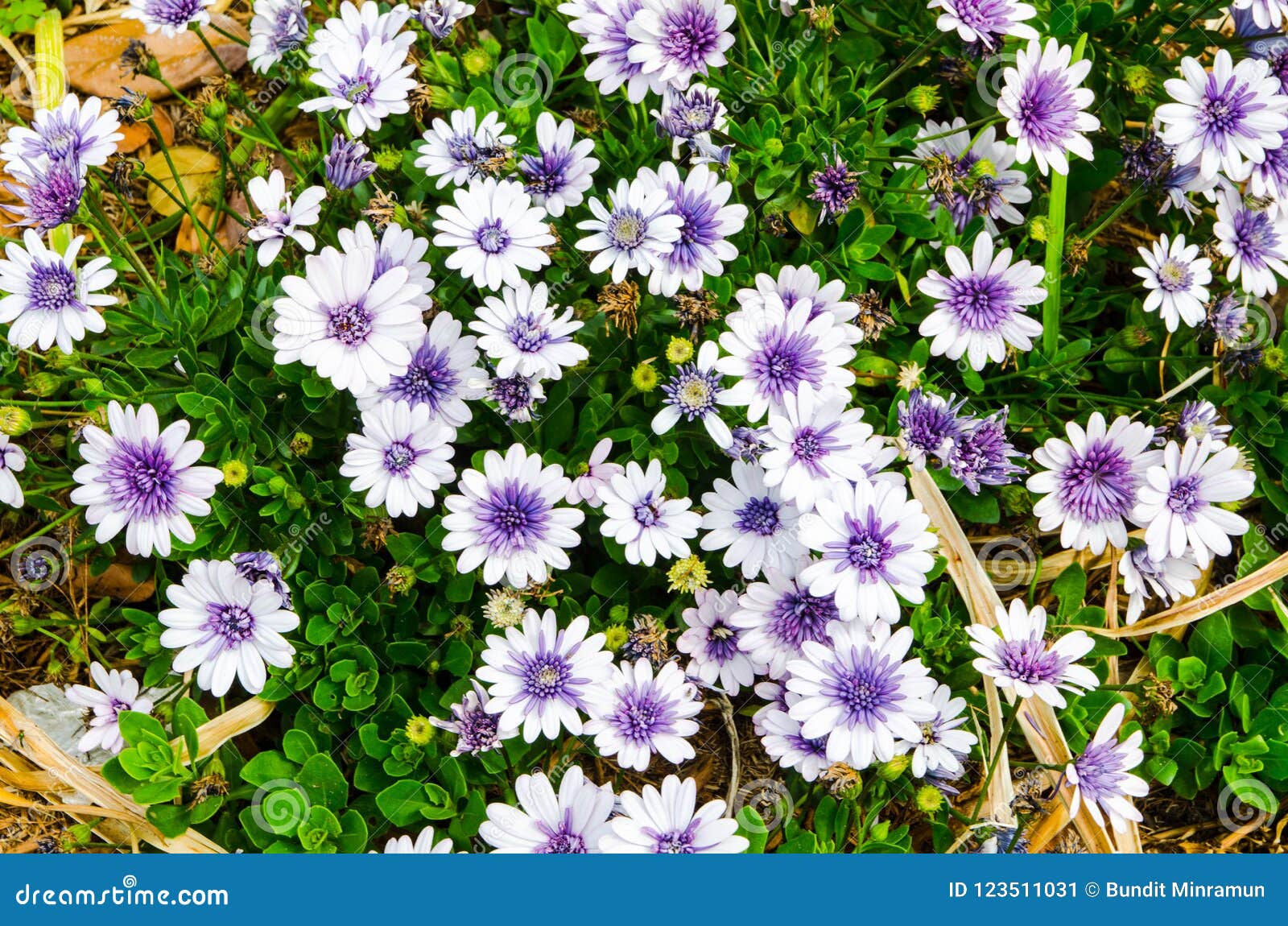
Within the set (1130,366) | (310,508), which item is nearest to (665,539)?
(310,508)

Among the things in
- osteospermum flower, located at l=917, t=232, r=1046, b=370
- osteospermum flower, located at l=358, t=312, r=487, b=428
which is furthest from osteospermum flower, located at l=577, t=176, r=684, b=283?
osteospermum flower, located at l=917, t=232, r=1046, b=370

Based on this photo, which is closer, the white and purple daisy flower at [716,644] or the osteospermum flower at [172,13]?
the white and purple daisy flower at [716,644]

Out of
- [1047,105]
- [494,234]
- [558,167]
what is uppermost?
[1047,105]

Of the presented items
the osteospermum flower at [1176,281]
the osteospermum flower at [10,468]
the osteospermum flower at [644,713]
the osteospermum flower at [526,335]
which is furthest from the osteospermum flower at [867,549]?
the osteospermum flower at [10,468]

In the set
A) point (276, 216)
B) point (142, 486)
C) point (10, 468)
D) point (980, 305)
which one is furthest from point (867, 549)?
point (10, 468)
